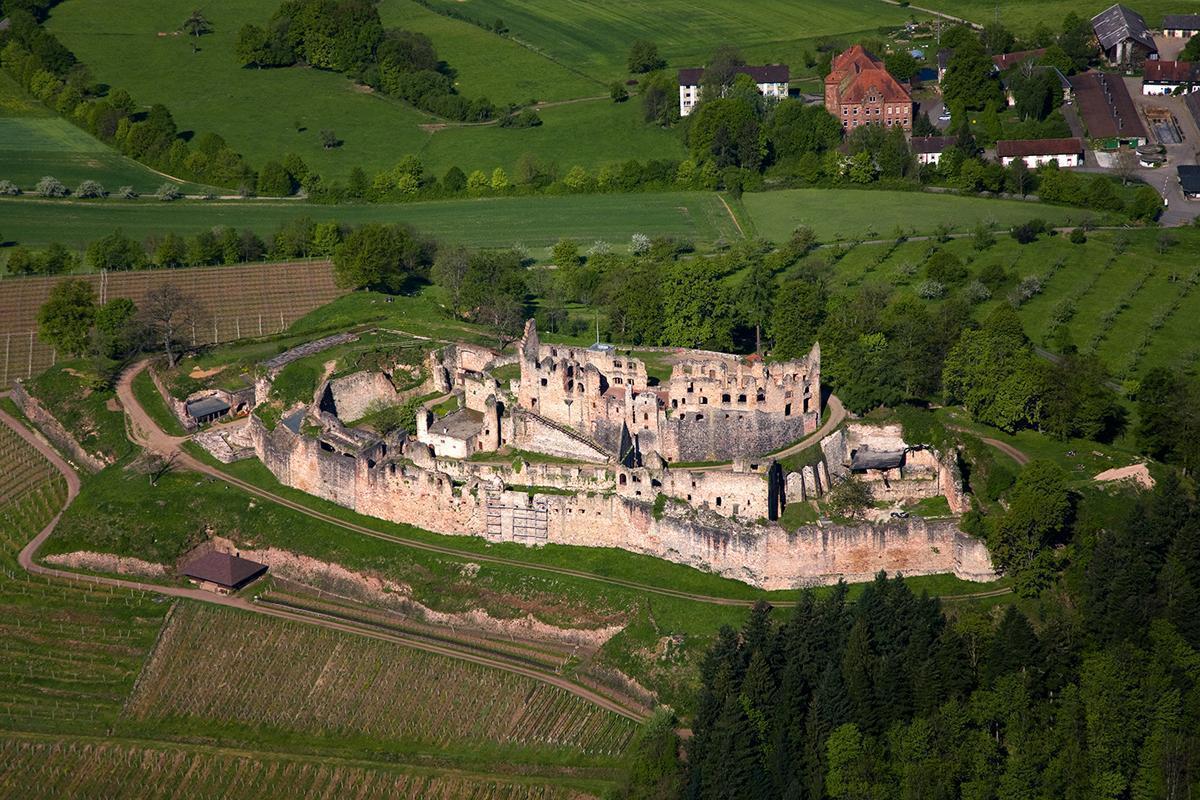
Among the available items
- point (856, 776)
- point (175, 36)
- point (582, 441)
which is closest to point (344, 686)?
point (582, 441)

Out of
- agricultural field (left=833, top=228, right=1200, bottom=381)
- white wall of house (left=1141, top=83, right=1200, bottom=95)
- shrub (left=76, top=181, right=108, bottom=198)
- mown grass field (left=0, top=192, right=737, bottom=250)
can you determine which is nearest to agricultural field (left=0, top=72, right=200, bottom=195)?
shrub (left=76, top=181, right=108, bottom=198)

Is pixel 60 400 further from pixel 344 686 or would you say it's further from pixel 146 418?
pixel 344 686

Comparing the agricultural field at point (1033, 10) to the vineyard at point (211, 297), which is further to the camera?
the agricultural field at point (1033, 10)

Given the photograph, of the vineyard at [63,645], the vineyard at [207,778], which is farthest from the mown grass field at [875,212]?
the vineyard at [207,778]

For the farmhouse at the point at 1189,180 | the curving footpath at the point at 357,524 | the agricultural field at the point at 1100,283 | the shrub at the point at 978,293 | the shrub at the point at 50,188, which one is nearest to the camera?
the curving footpath at the point at 357,524

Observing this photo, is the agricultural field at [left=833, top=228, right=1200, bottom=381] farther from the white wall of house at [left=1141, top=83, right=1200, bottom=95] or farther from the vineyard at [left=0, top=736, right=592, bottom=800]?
the vineyard at [left=0, top=736, right=592, bottom=800]

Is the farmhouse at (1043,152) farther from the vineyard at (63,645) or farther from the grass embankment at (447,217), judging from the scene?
the vineyard at (63,645)

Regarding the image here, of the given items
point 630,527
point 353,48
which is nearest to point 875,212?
point 630,527

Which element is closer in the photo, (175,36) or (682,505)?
(682,505)
